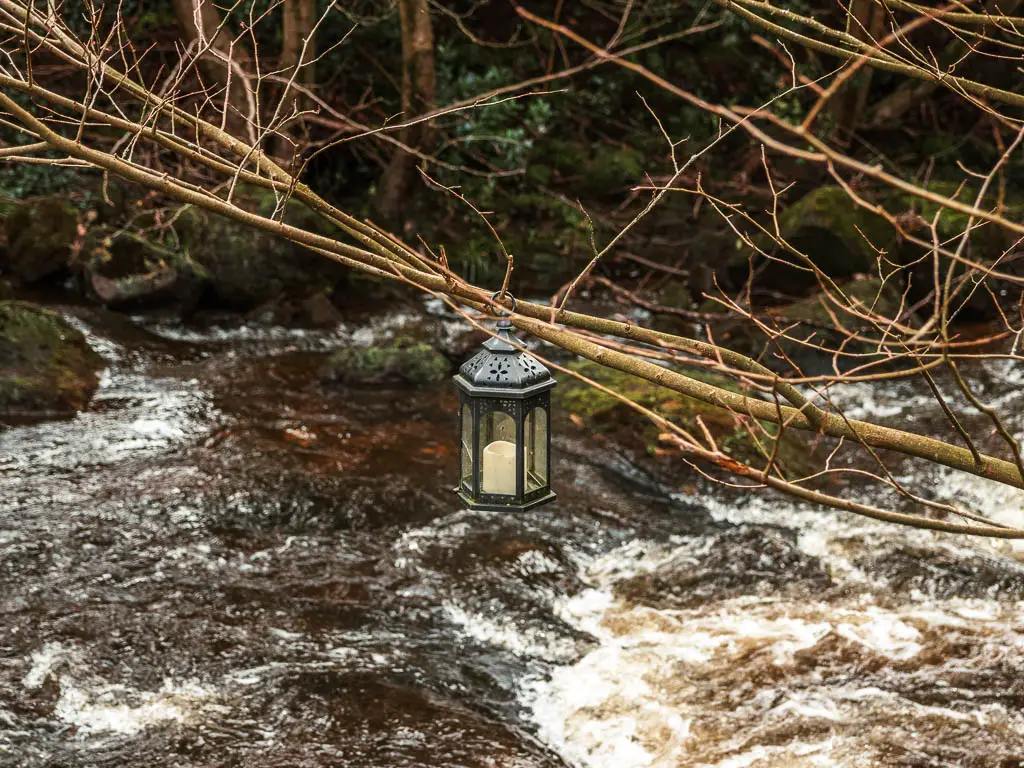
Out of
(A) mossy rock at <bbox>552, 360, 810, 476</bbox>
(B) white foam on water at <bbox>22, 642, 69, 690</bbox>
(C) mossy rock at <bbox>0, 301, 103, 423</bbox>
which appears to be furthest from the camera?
(C) mossy rock at <bbox>0, 301, 103, 423</bbox>

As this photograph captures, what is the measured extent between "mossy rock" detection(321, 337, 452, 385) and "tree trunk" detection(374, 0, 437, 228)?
2975 mm

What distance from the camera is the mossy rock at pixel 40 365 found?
930cm

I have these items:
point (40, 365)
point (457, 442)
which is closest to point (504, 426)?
point (457, 442)

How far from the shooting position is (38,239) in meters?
12.1

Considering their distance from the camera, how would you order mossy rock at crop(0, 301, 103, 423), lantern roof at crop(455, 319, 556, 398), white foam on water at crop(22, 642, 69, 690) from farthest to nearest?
1. mossy rock at crop(0, 301, 103, 423)
2. white foam on water at crop(22, 642, 69, 690)
3. lantern roof at crop(455, 319, 556, 398)

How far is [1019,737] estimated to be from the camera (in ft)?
17.8

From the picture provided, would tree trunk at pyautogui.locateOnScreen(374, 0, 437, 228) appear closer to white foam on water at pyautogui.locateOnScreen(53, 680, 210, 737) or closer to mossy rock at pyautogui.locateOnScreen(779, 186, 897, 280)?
mossy rock at pyautogui.locateOnScreen(779, 186, 897, 280)

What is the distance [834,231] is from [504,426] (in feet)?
28.6

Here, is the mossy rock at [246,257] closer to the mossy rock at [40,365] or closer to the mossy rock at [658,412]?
the mossy rock at [40,365]

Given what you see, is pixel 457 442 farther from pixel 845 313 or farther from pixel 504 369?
pixel 504 369

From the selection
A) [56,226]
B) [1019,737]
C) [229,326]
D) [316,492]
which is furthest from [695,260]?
[1019,737]

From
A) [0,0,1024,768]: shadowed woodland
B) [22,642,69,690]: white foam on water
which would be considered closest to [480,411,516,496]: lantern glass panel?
[0,0,1024,768]: shadowed woodland

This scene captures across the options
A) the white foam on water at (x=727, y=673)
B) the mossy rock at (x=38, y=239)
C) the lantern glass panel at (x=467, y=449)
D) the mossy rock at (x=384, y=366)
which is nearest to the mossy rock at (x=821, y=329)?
the mossy rock at (x=384, y=366)

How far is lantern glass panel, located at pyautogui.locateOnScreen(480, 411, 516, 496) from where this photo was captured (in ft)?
13.4
